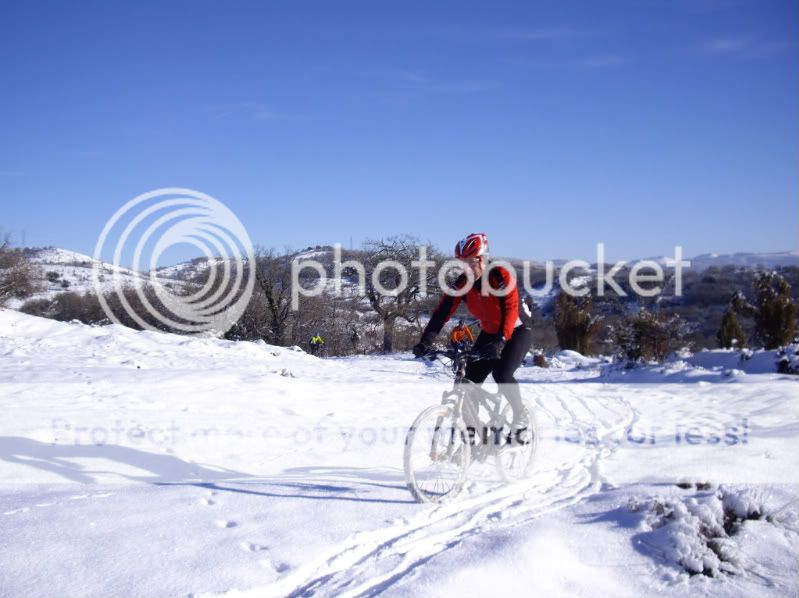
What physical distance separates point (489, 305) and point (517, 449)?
1.33 metres

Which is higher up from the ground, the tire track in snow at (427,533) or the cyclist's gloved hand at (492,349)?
the cyclist's gloved hand at (492,349)

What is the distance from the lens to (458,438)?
489 centimetres

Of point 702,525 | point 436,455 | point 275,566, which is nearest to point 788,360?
point 702,525

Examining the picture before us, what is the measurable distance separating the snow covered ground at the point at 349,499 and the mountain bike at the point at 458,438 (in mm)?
210

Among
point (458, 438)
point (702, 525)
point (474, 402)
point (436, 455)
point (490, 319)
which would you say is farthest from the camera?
point (490, 319)

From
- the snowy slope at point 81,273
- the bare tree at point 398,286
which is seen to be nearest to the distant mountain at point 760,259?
the bare tree at point 398,286

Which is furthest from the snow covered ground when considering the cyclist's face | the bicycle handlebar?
the cyclist's face

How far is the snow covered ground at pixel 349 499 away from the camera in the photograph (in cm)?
327

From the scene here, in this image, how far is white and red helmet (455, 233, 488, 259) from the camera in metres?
5.04

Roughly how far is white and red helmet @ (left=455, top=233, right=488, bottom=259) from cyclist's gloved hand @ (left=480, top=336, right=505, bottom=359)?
2.46ft

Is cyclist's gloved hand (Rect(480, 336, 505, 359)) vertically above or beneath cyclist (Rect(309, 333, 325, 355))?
above

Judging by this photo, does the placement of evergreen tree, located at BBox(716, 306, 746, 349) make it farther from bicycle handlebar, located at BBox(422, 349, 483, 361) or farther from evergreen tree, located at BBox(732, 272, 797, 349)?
bicycle handlebar, located at BBox(422, 349, 483, 361)

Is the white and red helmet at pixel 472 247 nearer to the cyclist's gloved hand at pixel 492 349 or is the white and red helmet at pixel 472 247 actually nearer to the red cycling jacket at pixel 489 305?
the red cycling jacket at pixel 489 305

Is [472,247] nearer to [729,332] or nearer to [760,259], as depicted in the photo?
[729,332]
